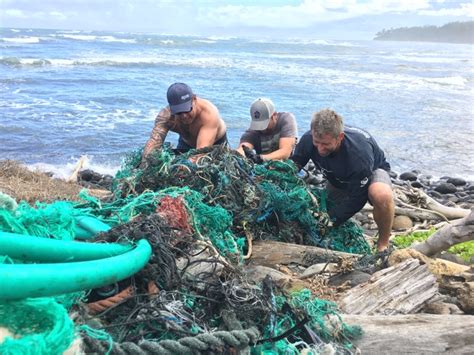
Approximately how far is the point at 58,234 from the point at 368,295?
1.88m

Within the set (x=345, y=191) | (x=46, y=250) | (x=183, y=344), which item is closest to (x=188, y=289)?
(x=183, y=344)

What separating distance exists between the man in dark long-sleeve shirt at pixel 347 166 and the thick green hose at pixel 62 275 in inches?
107

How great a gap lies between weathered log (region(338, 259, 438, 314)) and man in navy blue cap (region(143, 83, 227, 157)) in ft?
9.37

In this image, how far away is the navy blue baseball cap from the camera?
18.3 ft

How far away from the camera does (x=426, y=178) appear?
12.0 meters

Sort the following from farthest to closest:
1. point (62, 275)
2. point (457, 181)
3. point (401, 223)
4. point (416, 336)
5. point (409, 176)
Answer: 1. point (409, 176)
2. point (457, 181)
3. point (401, 223)
4. point (416, 336)
5. point (62, 275)

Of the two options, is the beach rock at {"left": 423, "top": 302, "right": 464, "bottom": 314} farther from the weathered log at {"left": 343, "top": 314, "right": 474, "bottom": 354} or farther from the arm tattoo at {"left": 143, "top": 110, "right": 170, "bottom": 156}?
the arm tattoo at {"left": 143, "top": 110, "right": 170, "bottom": 156}

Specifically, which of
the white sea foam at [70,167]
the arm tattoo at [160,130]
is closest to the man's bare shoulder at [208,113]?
the arm tattoo at [160,130]

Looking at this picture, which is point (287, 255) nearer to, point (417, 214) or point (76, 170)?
point (417, 214)

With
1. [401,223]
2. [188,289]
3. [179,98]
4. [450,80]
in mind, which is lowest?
[401,223]

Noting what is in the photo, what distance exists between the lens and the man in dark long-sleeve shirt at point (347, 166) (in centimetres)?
478

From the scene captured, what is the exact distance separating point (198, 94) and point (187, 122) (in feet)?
52.6

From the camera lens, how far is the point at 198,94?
71.2 ft

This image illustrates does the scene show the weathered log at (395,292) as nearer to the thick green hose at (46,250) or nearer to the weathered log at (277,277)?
the weathered log at (277,277)
